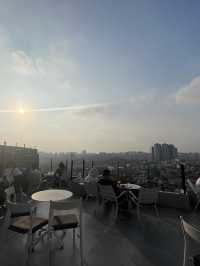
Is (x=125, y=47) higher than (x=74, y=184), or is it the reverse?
(x=125, y=47)

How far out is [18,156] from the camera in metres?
11.4

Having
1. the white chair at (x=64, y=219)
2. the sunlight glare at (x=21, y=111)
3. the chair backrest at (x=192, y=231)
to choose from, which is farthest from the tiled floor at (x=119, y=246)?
the sunlight glare at (x=21, y=111)

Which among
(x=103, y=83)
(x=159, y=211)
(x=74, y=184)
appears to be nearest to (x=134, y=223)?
(x=159, y=211)

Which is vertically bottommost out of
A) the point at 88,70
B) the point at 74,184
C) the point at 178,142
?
the point at 74,184

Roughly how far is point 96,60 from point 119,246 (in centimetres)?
492

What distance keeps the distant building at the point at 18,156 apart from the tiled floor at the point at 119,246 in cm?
680

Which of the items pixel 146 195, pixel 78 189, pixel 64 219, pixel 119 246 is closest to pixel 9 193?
pixel 64 219

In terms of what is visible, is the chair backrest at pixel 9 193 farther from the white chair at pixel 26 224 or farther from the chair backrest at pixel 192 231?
the chair backrest at pixel 192 231

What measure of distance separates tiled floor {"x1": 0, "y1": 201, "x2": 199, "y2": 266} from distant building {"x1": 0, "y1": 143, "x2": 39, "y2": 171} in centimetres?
680

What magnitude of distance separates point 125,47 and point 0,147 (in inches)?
349

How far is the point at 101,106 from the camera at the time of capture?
7.71 m

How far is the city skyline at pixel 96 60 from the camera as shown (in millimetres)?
4156

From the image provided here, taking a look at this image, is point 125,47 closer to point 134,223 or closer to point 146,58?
point 146,58

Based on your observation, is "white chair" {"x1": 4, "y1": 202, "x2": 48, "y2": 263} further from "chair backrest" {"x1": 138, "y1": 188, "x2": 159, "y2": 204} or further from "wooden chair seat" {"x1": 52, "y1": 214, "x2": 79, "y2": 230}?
"chair backrest" {"x1": 138, "y1": 188, "x2": 159, "y2": 204}
